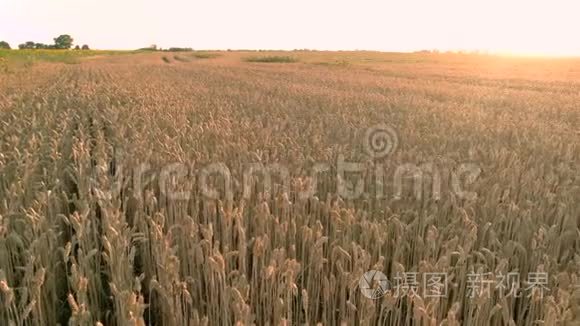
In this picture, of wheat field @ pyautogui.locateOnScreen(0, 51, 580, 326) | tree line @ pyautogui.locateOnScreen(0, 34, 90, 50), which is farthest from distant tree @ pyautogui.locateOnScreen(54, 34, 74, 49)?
wheat field @ pyautogui.locateOnScreen(0, 51, 580, 326)

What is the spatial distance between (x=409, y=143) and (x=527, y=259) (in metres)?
2.27

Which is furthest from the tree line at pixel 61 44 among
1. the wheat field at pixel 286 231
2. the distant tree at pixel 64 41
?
the wheat field at pixel 286 231

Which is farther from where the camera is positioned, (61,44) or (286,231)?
(61,44)

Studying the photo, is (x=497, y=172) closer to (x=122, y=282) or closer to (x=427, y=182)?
(x=427, y=182)

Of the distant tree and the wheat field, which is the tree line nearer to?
the distant tree

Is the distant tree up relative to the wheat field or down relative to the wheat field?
up

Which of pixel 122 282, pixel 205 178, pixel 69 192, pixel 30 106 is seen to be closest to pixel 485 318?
pixel 122 282

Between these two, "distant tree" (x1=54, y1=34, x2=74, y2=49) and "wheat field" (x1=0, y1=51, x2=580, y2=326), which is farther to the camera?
"distant tree" (x1=54, y1=34, x2=74, y2=49)

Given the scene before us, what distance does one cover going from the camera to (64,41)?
8106 cm

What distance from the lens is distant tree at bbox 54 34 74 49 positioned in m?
Result: 80.0

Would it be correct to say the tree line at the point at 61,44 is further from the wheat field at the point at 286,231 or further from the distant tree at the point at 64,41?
the wheat field at the point at 286,231

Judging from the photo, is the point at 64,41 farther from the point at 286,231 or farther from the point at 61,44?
the point at 286,231

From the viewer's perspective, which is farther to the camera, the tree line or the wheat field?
the tree line

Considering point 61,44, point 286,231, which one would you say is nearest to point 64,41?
point 61,44
